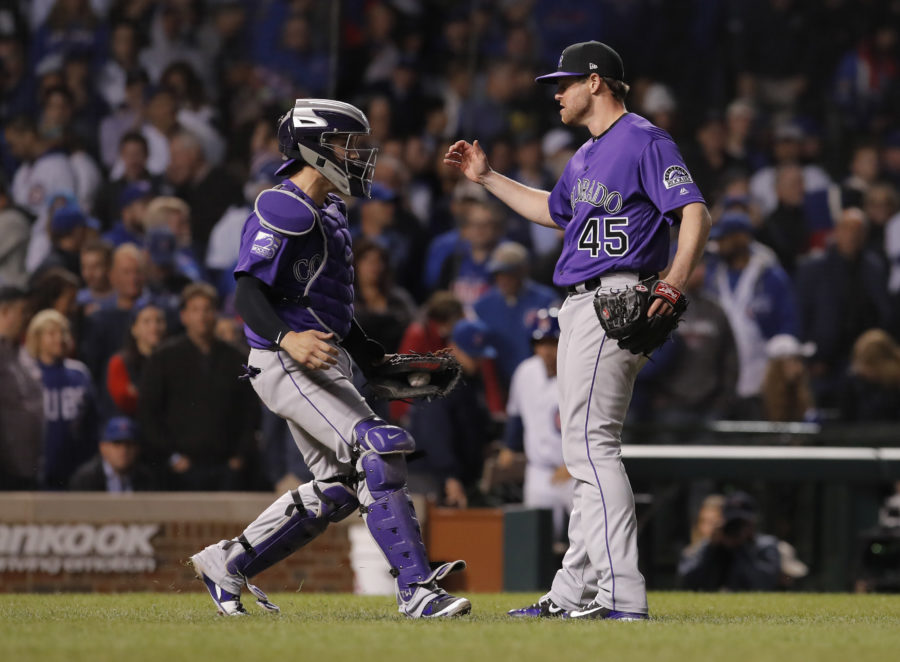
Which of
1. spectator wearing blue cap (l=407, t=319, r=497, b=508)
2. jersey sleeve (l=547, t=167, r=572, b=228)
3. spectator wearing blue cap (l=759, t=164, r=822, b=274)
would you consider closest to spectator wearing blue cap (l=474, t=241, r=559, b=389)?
spectator wearing blue cap (l=407, t=319, r=497, b=508)

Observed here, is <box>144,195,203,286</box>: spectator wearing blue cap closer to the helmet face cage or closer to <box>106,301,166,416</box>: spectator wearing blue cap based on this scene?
<box>106,301,166,416</box>: spectator wearing blue cap

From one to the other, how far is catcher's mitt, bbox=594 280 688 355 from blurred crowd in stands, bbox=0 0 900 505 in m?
4.00

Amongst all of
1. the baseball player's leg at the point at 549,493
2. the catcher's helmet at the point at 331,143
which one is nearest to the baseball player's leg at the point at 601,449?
the catcher's helmet at the point at 331,143

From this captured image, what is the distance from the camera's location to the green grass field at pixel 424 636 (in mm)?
3645

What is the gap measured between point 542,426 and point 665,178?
161 inches

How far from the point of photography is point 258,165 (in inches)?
410

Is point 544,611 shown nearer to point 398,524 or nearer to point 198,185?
point 398,524

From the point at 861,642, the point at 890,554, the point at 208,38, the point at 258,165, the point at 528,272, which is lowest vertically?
the point at 890,554

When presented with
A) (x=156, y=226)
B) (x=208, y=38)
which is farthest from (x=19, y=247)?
(x=208, y=38)

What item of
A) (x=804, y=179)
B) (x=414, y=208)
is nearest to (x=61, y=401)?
(x=414, y=208)

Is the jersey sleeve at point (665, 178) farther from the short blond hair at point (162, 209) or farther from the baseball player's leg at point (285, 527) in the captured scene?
the short blond hair at point (162, 209)

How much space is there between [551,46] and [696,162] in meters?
1.82

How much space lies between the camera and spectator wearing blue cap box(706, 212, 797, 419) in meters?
10.7

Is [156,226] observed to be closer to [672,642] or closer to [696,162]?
[696,162]
